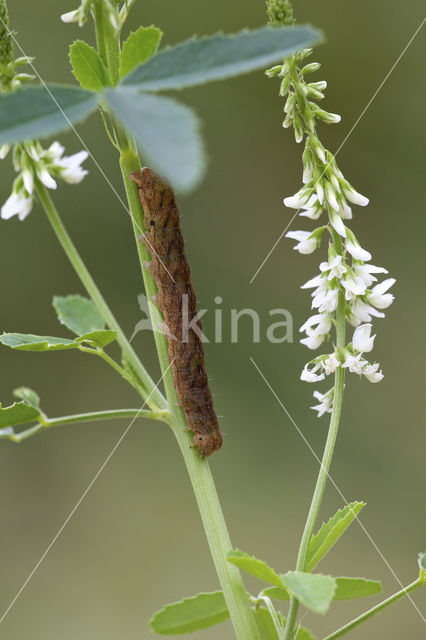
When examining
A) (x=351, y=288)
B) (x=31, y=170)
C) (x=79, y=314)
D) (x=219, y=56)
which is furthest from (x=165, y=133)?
(x=79, y=314)

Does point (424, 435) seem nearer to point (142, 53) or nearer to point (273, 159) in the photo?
point (273, 159)

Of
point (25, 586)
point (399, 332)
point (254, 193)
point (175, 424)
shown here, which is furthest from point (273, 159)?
point (175, 424)

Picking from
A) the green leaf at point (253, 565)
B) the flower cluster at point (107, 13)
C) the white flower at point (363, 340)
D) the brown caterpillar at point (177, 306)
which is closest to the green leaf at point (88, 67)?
the flower cluster at point (107, 13)

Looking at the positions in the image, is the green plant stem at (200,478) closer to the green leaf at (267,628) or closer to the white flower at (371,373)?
the green leaf at (267,628)

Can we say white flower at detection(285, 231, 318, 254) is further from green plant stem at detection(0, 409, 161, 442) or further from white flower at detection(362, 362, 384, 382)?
green plant stem at detection(0, 409, 161, 442)

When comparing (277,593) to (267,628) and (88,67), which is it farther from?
(88,67)

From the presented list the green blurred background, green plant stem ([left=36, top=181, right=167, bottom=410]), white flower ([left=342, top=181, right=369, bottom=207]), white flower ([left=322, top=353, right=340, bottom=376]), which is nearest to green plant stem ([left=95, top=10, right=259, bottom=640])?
green plant stem ([left=36, top=181, right=167, bottom=410])

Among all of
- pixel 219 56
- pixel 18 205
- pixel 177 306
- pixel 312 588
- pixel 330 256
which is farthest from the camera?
pixel 177 306
